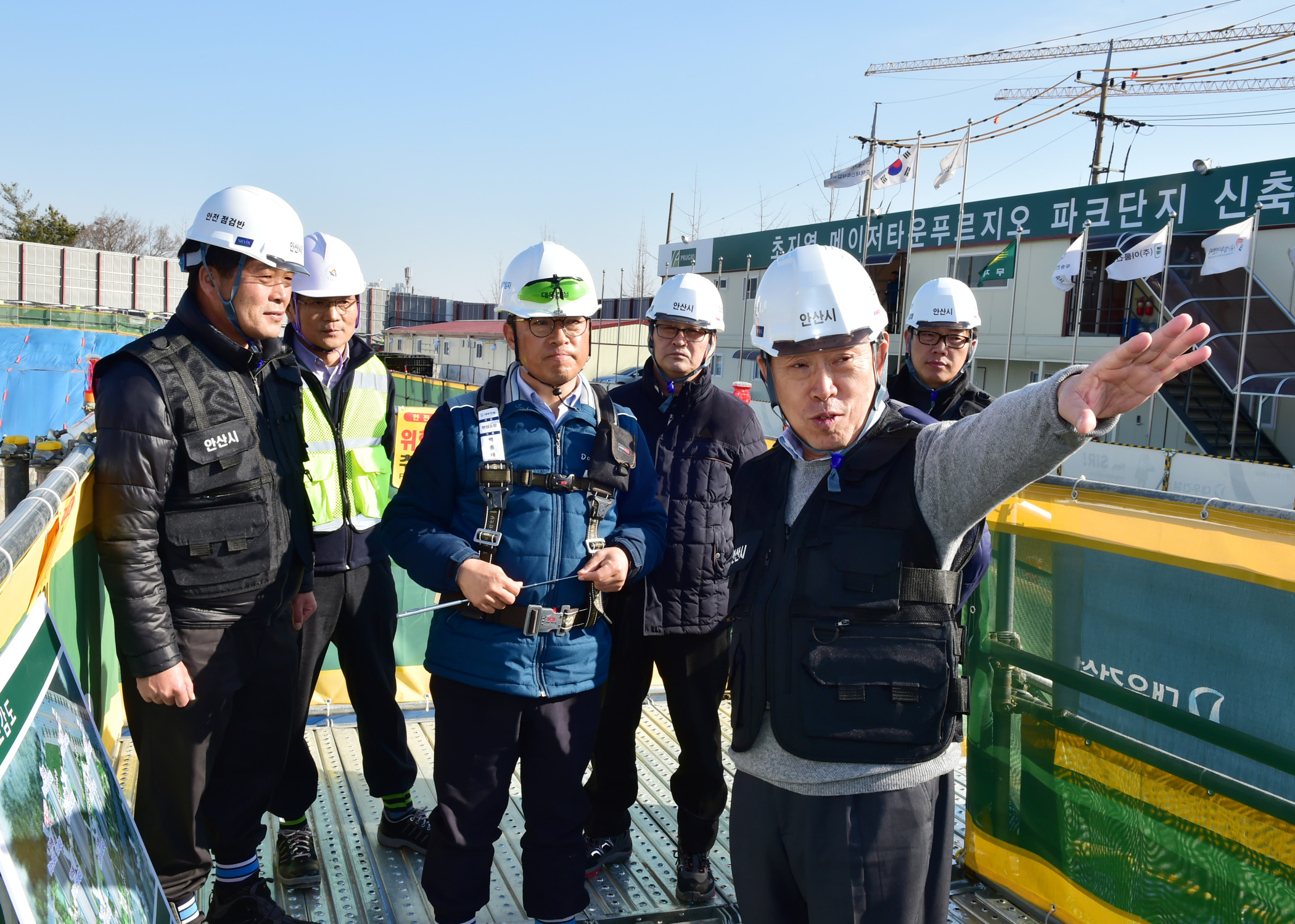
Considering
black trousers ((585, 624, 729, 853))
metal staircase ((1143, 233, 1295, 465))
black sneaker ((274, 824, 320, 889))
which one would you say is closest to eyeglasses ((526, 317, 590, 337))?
black trousers ((585, 624, 729, 853))

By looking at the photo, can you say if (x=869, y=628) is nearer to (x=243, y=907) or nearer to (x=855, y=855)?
(x=855, y=855)

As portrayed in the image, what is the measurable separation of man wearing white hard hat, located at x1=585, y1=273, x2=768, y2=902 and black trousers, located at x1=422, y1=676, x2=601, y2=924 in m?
0.59

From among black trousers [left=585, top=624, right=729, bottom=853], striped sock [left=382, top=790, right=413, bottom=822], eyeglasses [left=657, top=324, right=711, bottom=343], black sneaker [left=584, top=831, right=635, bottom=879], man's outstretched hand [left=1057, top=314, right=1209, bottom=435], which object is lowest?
black sneaker [left=584, top=831, right=635, bottom=879]

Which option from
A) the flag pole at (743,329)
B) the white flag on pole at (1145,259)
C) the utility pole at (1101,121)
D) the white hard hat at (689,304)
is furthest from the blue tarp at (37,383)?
the utility pole at (1101,121)

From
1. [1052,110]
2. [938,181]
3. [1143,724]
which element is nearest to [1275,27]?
[1052,110]

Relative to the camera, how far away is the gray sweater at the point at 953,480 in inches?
62.1

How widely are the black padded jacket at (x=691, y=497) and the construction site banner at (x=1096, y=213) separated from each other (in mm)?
15889

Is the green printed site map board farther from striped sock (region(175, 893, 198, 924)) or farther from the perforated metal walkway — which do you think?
the perforated metal walkway

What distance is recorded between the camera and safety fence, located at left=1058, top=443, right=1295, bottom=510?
1167 centimetres

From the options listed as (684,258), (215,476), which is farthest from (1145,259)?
(684,258)

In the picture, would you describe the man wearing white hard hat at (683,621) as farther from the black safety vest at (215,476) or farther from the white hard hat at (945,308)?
the white hard hat at (945,308)

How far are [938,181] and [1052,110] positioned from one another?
10.4m

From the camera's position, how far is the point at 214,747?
2752 mm

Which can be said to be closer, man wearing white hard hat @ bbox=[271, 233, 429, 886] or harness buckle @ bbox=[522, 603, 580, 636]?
harness buckle @ bbox=[522, 603, 580, 636]
